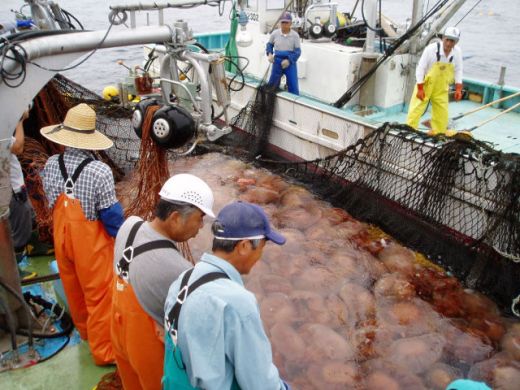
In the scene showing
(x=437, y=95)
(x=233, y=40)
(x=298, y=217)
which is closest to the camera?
(x=298, y=217)

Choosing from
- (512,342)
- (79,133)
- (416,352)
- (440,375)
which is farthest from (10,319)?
(512,342)

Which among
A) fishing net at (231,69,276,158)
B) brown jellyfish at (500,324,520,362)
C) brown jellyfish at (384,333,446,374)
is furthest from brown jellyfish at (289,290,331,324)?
fishing net at (231,69,276,158)

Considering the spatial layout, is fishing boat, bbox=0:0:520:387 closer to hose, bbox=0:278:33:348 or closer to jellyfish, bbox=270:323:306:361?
hose, bbox=0:278:33:348

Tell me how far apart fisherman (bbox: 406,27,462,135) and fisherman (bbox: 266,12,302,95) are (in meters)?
2.13

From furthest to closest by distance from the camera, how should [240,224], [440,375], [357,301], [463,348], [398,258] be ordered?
1. [398,258]
2. [357,301]
3. [463,348]
4. [440,375]
5. [240,224]

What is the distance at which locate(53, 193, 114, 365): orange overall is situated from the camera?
10.4 ft

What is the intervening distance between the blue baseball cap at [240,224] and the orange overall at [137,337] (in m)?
0.76

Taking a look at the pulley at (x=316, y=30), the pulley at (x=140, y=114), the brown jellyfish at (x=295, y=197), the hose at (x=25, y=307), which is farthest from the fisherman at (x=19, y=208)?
the pulley at (x=316, y=30)

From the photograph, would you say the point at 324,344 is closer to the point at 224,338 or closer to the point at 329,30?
the point at 224,338

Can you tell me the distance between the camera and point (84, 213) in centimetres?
316

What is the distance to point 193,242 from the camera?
5.07m

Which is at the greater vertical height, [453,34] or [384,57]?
[453,34]

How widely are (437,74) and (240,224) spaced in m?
5.34

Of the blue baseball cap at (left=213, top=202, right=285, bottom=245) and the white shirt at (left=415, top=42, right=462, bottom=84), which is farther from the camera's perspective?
the white shirt at (left=415, top=42, right=462, bottom=84)
